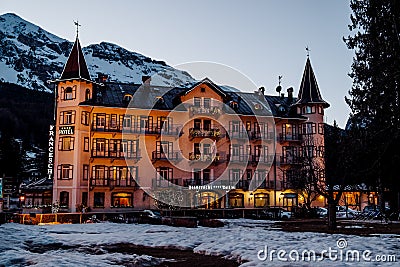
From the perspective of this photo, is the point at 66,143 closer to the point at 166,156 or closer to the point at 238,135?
the point at 166,156

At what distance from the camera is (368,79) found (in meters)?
35.4

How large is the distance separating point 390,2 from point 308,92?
97.7 ft

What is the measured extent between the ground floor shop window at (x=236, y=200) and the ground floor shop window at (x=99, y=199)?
14082 mm

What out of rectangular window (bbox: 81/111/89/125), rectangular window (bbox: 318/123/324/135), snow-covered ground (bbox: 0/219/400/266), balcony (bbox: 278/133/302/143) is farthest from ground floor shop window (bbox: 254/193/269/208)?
snow-covered ground (bbox: 0/219/400/266)

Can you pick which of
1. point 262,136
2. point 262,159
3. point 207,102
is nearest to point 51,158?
point 207,102

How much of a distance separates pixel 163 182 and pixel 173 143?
444cm

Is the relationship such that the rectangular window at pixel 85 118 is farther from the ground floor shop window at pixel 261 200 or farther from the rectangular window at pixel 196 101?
the ground floor shop window at pixel 261 200

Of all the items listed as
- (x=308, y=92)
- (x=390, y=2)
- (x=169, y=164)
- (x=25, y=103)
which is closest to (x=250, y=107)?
(x=308, y=92)

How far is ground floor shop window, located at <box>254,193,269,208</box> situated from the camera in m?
55.2

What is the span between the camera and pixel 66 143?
163ft

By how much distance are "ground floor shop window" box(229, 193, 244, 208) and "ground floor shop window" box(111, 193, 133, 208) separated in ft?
36.9

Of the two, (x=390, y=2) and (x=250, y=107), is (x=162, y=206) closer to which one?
(x=250, y=107)

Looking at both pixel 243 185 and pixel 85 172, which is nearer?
pixel 85 172

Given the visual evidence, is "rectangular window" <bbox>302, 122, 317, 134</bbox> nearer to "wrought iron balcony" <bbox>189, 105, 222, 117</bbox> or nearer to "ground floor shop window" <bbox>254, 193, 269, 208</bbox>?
"ground floor shop window" <bbox>254, 193, 269, 208</bbox>
